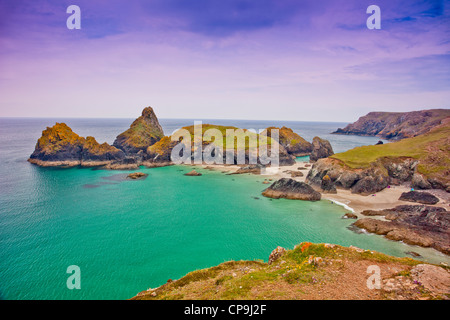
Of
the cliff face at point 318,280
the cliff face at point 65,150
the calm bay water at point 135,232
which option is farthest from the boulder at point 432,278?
the cliff face at point 65,150

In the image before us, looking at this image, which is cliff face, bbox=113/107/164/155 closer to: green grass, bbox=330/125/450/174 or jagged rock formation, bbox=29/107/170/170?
jagged rock formation, bbox=29/107/170/170

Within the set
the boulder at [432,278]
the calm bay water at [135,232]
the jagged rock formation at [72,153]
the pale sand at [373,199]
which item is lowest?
the calm bay water at [135,232]

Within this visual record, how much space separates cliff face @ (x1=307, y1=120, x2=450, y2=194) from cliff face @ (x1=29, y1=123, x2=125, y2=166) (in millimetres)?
87123

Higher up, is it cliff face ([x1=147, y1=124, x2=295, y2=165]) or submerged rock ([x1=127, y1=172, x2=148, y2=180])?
cliff face ([x1=147, y1=124, x2=295, y2=165])

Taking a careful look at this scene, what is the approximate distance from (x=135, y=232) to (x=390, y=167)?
73303mm

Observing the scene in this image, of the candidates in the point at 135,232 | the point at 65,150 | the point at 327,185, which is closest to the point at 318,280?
the point at 135,232

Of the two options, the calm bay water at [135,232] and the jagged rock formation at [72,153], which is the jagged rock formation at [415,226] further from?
the jagged rock formation at [72,153]

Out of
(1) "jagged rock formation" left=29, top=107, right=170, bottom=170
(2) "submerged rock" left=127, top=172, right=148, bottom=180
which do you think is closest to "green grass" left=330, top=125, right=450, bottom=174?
(2) "submerged rock" left=127, top=172, right=148, bottom=180

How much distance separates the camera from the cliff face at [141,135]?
110 metres

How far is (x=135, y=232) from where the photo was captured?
39031 millimetres

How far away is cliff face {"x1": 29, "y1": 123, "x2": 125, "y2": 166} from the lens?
298ft

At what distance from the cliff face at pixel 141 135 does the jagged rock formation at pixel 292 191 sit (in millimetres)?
77015
